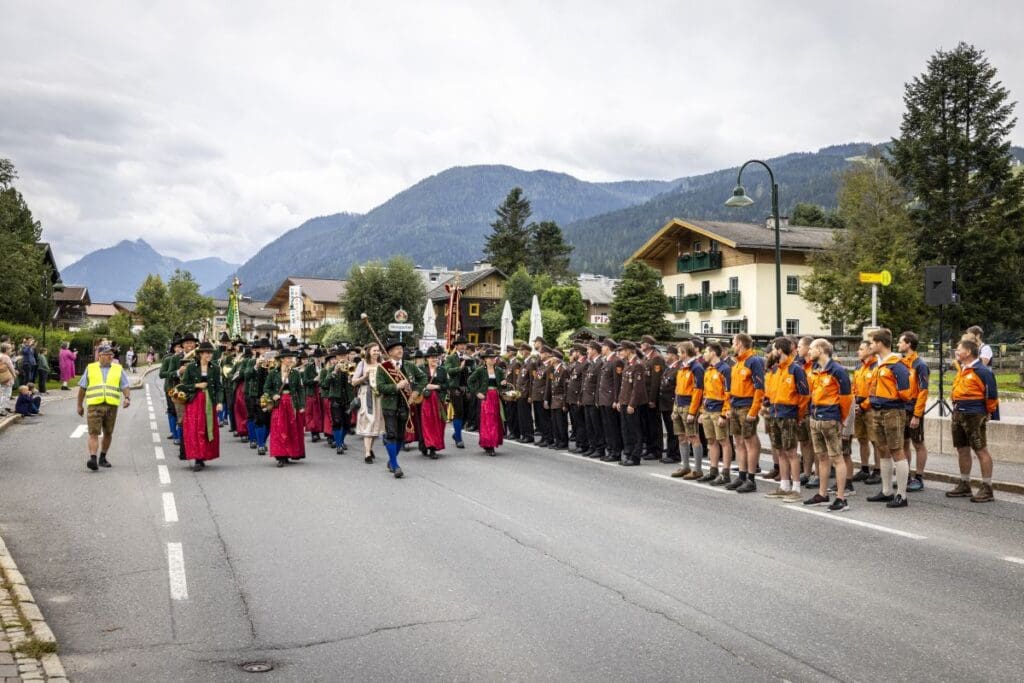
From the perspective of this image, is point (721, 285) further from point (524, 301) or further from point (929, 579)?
point (929, 579)

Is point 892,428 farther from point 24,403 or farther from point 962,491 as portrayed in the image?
point 24,403

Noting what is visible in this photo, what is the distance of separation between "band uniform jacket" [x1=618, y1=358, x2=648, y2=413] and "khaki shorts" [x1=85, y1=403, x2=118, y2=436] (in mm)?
8192

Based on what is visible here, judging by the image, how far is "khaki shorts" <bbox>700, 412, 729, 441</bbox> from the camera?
12386 mm

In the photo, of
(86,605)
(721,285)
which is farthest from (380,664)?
(721,285)

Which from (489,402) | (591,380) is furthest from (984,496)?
(489,402)

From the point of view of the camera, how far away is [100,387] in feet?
45.6

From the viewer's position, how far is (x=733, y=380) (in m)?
12.1

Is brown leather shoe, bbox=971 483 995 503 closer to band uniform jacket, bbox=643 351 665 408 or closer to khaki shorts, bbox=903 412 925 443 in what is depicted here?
khaki shorts, bbox=903 412 925 443

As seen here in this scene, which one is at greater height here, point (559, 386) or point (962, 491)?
point (559, 386)

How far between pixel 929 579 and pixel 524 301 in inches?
2569

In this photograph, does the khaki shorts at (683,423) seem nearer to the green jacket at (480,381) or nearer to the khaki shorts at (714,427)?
the khaki shorts at (714,427)

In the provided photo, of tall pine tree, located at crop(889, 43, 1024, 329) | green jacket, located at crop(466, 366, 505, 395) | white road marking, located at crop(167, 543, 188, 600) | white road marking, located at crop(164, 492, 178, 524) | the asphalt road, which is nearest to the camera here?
the asphalt road

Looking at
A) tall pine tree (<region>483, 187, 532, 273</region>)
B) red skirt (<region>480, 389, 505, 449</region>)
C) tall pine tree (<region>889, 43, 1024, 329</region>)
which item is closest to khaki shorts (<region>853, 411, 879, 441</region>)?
red skirt (<region>480, 389, 505, 449</region>)

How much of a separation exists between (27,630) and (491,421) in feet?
35.9
